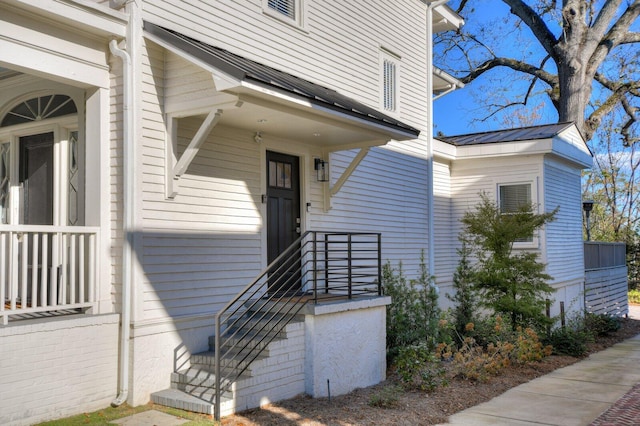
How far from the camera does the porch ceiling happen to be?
6.46 metres

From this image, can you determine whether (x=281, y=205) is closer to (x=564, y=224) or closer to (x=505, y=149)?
(x=505, y=149)

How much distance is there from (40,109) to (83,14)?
227 centimetres

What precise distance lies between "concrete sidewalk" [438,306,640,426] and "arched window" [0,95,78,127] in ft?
20.3

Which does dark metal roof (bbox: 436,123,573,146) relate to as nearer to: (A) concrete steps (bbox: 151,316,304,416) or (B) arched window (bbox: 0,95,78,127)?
(A) concrete steps (bbox: 151,316,304,416)

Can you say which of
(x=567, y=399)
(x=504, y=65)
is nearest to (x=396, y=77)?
(x=567, y=399)

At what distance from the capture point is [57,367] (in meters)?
6.17

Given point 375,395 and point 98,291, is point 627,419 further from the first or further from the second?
point 98,291

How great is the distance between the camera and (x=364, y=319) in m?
8.37

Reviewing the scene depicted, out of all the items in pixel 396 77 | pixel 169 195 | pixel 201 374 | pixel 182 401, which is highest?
pixel 396 77

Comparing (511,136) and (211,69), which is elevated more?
(511,136)

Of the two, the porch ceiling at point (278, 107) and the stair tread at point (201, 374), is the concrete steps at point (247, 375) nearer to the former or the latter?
the stair tread at point (201, 374)

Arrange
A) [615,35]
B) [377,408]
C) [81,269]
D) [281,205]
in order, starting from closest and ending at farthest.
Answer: [81,269] → [377,408] → [281,205] → [615,35]

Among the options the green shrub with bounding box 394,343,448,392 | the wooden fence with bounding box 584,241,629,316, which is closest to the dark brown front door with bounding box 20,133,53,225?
the green shrub with bounding box 394,343,448,392

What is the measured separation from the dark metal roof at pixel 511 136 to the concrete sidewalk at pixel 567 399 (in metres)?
6.05
